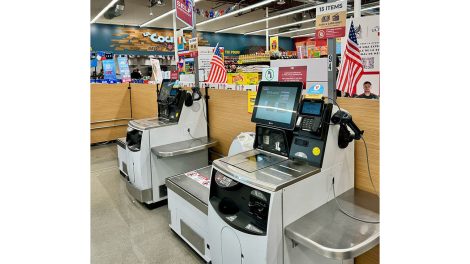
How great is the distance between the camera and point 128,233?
3090 millimetres

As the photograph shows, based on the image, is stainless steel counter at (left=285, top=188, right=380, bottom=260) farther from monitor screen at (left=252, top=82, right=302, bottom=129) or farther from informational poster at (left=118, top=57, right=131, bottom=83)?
informational poster at (left=118, top=57, right=131, bottom=83)

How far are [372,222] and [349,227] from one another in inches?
5.6

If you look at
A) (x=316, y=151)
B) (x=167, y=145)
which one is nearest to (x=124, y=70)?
(x=167, y=145)

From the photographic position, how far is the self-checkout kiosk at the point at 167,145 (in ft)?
11.5

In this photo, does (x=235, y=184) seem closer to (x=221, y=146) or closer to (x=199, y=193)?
(x=199, y=193)

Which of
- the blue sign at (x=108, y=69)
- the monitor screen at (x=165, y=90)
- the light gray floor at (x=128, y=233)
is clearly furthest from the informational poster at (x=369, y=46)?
the blue sign at (x=108, y=69)

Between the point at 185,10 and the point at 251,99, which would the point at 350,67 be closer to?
the point at 251,99

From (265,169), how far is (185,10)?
2.90m

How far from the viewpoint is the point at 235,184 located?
6.06 feet

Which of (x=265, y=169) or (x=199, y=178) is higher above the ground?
(x=265, y=169)

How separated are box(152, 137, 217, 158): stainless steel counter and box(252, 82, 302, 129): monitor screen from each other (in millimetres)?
1400

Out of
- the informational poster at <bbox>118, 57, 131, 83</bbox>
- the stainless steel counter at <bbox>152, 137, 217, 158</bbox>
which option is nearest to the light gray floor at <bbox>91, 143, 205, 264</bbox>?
the stainless steel counter at <bbox>152, 137, 217, 158</bbox>

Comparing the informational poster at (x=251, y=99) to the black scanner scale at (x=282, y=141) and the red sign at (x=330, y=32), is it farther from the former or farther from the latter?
the red sign at (x=330, y=32)
